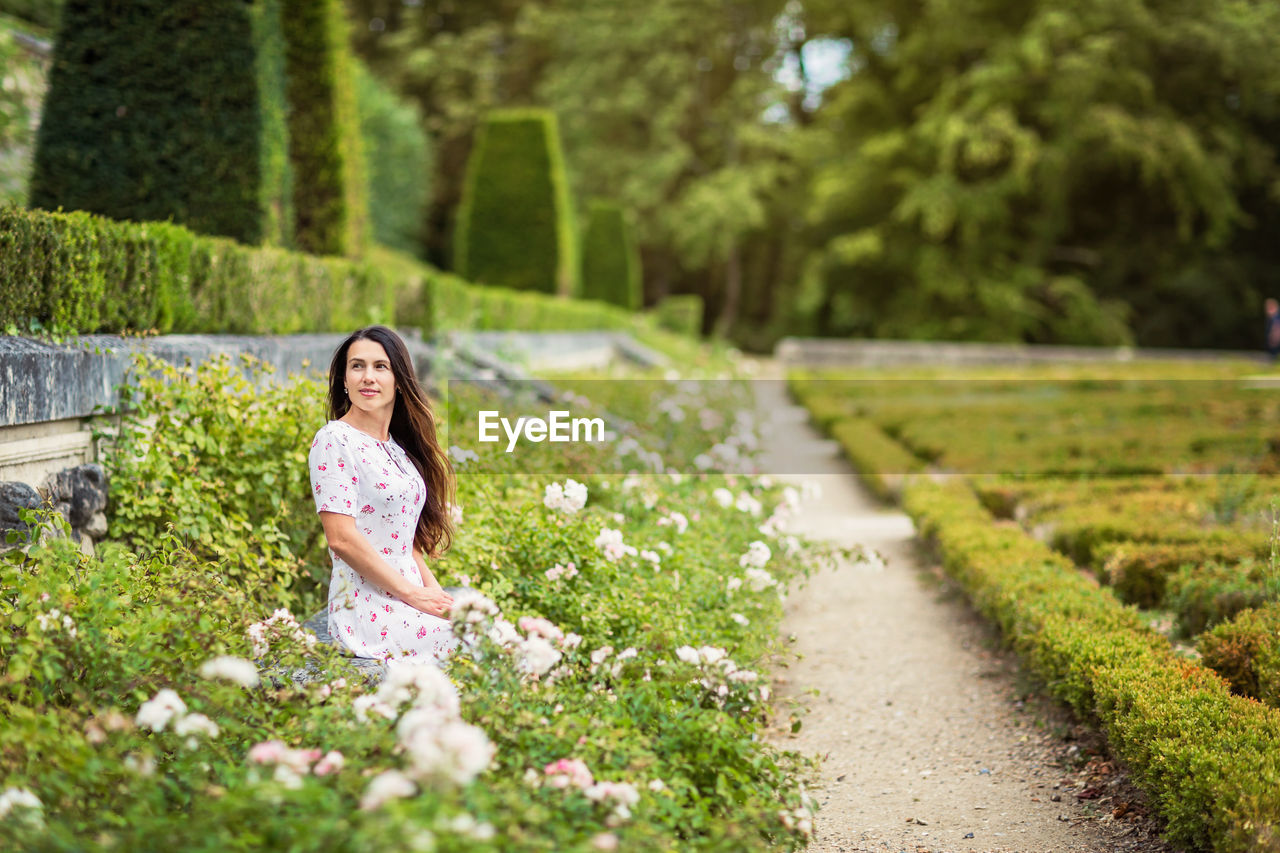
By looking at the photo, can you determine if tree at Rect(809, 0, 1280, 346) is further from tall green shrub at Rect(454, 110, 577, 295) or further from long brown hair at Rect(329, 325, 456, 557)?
long brown hair at Rect(329, 325, 456, 557)

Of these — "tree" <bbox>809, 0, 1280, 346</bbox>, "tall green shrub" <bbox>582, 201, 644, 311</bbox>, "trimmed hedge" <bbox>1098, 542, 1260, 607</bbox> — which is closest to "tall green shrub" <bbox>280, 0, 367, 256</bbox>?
"trimmed hedge" <bbox>1098, 542, 1260, 607</bbox>

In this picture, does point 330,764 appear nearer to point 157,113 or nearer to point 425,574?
point 425,574

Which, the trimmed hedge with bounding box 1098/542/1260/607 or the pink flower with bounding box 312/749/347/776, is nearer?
the pink flower with bounding box 312/749/347/776

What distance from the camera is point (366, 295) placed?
21.1 ft

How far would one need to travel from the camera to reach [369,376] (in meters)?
2.79

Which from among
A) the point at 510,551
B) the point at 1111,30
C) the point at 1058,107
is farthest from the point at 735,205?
the point at 510,551

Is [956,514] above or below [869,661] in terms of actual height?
above

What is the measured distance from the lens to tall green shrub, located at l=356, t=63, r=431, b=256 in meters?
21.5

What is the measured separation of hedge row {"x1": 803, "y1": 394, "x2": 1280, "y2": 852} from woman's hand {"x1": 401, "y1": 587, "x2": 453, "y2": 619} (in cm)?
189

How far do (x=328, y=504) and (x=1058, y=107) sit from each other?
2477 cm

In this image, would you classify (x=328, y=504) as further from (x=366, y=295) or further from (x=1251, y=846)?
(x=366, y=295)

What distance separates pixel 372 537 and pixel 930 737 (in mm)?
2115

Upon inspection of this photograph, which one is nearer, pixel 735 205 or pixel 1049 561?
pixel 1049 561

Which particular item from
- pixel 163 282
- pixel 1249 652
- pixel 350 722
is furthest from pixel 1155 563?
pixel 163 282
